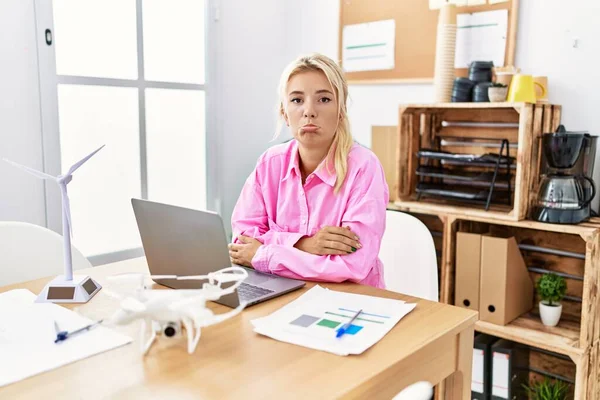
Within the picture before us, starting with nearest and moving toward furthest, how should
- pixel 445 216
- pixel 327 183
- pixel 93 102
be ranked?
pixel 327 183, pixel 445 216, pixel 93 102

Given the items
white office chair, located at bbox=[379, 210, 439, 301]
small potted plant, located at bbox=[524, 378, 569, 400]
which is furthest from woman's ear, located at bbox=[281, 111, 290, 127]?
small potted plant, located at bbox=[524, 378, 569, 400]

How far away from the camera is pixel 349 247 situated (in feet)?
4.56

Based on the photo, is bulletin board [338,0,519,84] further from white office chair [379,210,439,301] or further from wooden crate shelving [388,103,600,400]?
white office chair [379,210,439,301]

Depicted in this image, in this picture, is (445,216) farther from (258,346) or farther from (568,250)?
(258,346)

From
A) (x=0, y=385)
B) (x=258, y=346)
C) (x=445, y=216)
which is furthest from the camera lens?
(x=445, y=216)

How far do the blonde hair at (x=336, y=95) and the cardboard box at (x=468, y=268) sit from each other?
825 millimetres

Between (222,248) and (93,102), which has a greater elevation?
(93,102)

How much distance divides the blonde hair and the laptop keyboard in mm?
386

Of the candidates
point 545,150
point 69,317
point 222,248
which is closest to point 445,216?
point 545,150

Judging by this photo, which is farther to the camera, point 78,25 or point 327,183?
point 78,25

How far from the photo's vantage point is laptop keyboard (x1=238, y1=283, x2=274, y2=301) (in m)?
1.21

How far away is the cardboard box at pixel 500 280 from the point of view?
82.6 inches

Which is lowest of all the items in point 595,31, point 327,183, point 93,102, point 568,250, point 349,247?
point 568,250

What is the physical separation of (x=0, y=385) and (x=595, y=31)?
7.08ft
